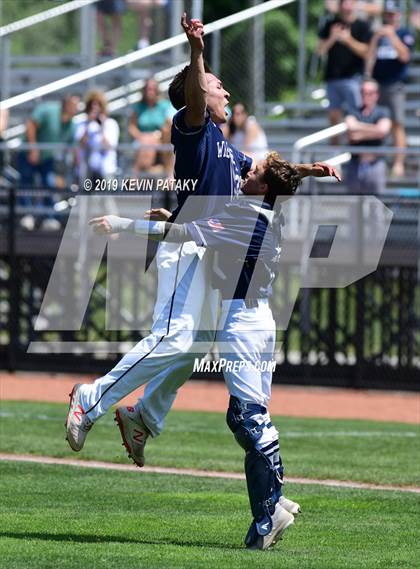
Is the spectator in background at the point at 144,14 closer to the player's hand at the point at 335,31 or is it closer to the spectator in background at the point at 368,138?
the player's hand at the point at 335,31

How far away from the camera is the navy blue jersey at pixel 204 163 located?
6977 mm

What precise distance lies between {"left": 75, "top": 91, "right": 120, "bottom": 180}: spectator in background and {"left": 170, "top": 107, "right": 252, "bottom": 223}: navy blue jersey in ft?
29.7

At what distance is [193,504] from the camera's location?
336 inches

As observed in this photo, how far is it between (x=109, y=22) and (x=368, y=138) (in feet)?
18.9

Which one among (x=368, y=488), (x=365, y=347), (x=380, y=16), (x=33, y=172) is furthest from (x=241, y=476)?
(x=380, y=16)

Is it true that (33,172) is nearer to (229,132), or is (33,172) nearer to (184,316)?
(229,132)

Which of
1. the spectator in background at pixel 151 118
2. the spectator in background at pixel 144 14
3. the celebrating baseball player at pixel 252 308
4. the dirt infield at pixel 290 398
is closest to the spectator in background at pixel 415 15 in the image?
the spectator in background at pixel 144 14

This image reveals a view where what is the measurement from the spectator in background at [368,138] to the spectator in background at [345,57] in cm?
36

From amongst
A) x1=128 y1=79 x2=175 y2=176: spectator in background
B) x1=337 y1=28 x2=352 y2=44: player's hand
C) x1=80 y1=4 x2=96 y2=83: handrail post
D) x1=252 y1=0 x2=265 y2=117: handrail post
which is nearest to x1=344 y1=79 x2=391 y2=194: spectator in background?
x1=337 y1=28 x2=352 y2=44: player's hand

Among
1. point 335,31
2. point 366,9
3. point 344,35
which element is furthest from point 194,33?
point 366,9

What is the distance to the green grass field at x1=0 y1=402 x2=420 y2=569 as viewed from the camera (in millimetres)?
6680

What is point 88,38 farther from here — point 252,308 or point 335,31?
point 252,308

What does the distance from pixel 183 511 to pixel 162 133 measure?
32.5ft

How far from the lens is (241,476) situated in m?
9.98
